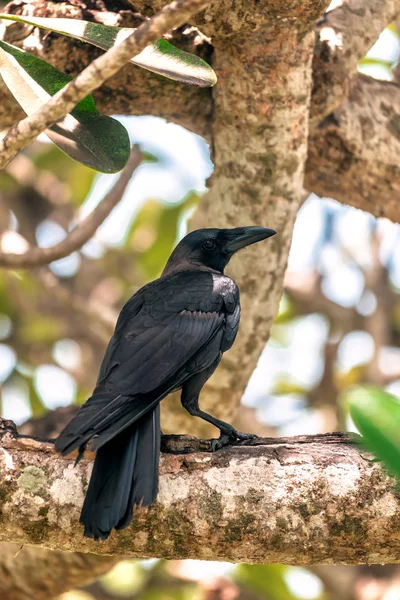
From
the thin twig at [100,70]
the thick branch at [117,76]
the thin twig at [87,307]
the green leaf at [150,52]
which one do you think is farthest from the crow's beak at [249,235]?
the thin twig at [100,70]

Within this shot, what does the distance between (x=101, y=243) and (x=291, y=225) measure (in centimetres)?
327

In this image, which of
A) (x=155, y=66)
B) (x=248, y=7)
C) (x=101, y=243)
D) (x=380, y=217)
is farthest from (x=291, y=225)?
(x=101, y=243)

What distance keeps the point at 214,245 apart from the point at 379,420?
310 cm

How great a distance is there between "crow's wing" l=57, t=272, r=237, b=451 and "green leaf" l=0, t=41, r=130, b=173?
717 millimetres

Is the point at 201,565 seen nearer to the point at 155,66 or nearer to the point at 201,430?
the point at 201,430

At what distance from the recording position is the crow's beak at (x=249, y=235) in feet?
13.7

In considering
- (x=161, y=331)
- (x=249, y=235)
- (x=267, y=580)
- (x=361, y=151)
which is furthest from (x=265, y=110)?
(x=267, y=580)

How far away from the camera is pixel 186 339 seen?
11.7ft

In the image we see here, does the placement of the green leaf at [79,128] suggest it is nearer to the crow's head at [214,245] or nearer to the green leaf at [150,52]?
the green leaf at [150,52]

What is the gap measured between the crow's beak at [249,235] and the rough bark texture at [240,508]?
147 centimetres

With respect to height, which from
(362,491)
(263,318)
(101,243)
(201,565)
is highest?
(362,491)

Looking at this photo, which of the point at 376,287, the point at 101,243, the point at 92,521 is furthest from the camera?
the point at 101,243

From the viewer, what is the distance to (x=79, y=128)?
11.0ft

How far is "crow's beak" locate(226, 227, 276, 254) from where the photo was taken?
4164mm
